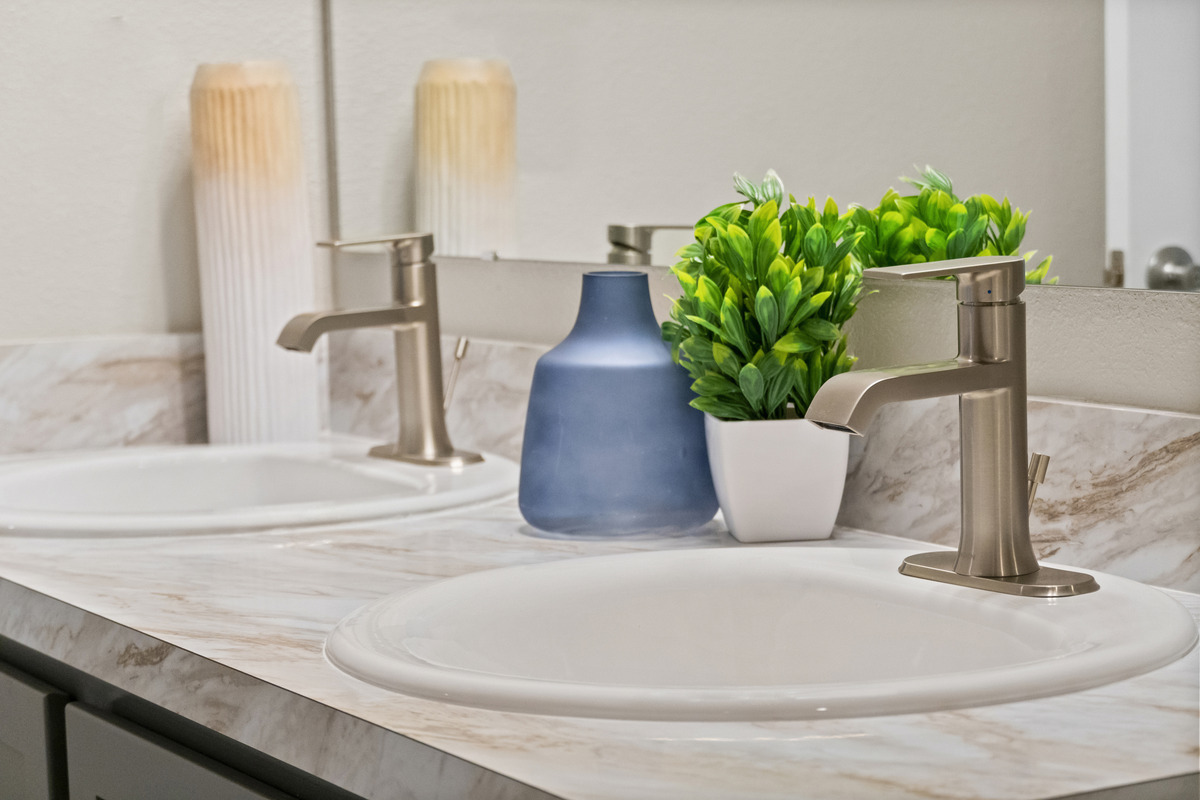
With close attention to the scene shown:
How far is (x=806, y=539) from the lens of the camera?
0.99 metres

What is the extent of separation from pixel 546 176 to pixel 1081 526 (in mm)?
675

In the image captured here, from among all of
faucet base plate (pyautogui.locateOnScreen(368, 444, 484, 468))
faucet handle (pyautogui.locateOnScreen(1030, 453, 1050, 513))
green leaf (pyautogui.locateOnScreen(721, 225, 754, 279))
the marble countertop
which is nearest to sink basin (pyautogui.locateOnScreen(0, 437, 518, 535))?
faucet base plate (pyautogui.locateOnScreen(368, 444, 484, 468))

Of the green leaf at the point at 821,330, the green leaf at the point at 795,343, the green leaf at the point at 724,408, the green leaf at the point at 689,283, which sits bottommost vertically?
the green leaf at the point at 724,408

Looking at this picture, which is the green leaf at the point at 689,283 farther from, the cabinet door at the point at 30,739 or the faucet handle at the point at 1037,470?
the cabinet door at the point at 30,739

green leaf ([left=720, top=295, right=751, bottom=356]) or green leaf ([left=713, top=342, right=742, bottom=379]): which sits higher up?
green leaf ([left=720, top=295, right=751, bottom=356])

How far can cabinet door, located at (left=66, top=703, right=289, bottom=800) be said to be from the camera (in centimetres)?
72

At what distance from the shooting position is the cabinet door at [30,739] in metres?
0.87

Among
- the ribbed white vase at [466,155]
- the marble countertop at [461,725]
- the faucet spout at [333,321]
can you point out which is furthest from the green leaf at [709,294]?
the ribbed white vase at [466,155]

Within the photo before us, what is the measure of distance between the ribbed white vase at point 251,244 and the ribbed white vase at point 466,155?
0.14 metres

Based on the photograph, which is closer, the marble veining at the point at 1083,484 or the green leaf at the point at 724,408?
the marble veining at the point at 1083,484

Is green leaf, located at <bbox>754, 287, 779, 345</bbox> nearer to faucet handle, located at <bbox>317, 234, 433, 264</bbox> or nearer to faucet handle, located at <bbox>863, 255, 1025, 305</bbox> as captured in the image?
faucet handle, located at <bbox>863, 255, 1025, 305</bbox>

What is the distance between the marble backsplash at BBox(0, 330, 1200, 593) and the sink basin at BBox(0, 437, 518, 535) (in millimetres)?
68

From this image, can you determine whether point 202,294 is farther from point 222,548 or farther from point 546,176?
point 222,548

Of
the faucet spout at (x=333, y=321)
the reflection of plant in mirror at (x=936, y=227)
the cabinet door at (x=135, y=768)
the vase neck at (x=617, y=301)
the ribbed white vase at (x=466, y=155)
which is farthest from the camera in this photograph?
the ribbed white vase at (x=466, y=155)
